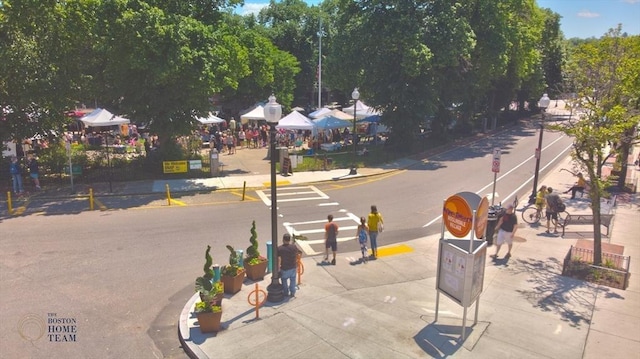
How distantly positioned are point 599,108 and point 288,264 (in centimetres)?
962

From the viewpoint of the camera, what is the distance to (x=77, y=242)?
15641 millimetres

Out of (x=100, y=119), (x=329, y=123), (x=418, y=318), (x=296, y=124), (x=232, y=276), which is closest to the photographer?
(x=418, y=318)

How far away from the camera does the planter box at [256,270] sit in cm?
1267

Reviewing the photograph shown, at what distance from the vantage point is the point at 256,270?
41.7ft

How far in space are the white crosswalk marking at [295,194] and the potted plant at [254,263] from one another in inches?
331

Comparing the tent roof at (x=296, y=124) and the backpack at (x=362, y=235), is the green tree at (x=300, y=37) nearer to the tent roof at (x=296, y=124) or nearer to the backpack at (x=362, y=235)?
the tent roof at (x=296, y=124)

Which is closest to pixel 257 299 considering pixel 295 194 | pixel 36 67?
pixel 295 194

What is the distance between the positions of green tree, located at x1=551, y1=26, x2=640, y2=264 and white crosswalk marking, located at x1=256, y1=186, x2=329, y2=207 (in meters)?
Answer: 11.3

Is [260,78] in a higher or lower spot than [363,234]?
higher

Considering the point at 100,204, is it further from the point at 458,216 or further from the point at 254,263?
the point at 458,216

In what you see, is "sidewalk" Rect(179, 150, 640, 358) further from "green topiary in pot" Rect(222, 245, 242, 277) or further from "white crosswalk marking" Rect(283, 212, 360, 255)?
"white crosswalk marking" Rect(283, 212, 360, 255)

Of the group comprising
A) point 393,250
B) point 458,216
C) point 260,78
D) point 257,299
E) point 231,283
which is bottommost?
point 393,250

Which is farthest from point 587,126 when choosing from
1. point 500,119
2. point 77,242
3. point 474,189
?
point 500,119

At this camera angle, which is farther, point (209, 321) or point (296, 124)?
point (296, 124)
